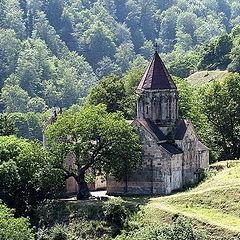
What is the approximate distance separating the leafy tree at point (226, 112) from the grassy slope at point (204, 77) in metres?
42.1

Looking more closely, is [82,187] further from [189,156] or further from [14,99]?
[14,99]

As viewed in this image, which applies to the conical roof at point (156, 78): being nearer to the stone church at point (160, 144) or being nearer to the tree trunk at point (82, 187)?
the stone church at point (160, 144)

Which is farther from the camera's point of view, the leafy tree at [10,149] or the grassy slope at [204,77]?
the grassy slope at [204,77]

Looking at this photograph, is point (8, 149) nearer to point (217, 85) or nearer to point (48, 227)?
point (48, 227)

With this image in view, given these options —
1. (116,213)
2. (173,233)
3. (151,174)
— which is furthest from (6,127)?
(173,233)

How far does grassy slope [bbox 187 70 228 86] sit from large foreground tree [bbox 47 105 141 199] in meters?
66.1

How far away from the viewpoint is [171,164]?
6091 cm

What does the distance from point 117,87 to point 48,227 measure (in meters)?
29.7

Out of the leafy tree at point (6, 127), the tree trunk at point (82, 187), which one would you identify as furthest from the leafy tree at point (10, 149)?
the leafy tree at point (6, 127)

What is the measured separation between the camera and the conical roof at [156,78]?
6369cm

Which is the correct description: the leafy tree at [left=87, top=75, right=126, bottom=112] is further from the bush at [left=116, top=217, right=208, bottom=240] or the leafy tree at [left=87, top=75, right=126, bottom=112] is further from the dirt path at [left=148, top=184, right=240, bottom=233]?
the bush at [left=116, top=217, right=208, bottom=240]

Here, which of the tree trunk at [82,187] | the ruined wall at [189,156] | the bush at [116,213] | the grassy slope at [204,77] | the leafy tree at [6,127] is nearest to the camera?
the bush at [116,213]

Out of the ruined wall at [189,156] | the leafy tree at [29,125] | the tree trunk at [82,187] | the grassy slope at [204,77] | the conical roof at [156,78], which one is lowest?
the tree trunk at [82,187]

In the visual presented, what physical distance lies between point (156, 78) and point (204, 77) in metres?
67.4
